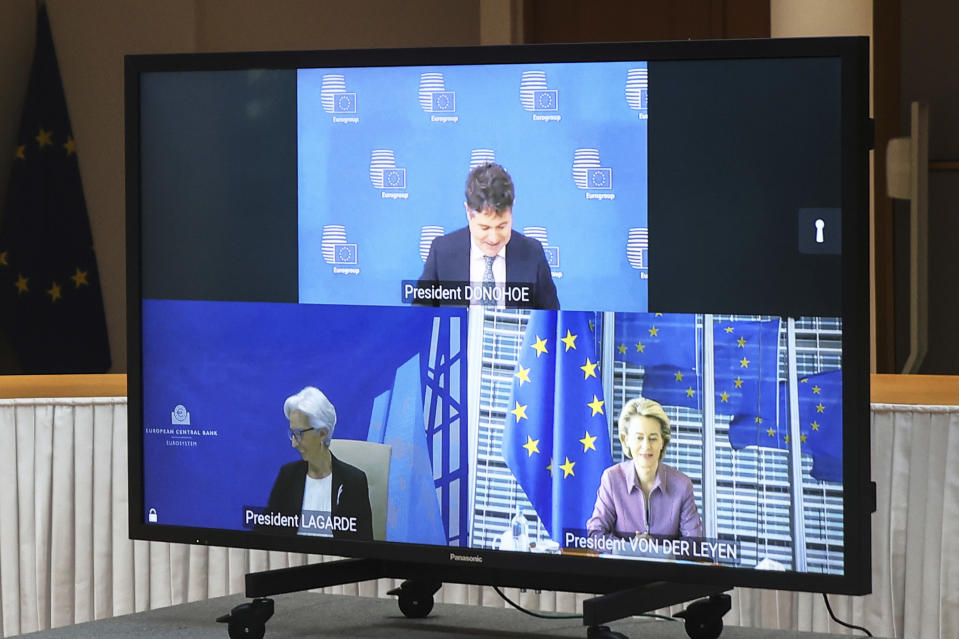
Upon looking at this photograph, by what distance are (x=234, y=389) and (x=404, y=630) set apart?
36 cm

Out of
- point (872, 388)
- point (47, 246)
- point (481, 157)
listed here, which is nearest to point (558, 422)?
point (481, 157)

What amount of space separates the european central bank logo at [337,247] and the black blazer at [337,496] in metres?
0.23

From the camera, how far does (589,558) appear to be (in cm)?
140

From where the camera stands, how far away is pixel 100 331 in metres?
4.49

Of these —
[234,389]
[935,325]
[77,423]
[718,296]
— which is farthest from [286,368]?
[935,325]

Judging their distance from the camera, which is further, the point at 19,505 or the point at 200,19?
the point at 200,19

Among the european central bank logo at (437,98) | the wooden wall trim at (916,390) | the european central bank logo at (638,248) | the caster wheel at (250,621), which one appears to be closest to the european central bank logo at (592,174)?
the european central bank logo at (638,248)

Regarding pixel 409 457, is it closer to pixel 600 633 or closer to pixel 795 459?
pixel 600 633

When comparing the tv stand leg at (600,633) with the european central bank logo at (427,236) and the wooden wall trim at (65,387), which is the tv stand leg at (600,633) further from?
the wooden wall trim at (65,387)

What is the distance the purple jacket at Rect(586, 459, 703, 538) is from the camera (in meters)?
1.37

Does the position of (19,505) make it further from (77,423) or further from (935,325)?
(935,325)

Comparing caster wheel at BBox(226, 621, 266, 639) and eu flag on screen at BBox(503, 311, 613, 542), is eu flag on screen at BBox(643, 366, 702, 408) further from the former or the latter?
caster wheel at BBox(226, 621, 266, 639)

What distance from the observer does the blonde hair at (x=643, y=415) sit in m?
1.37

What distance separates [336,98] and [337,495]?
1.51ft
